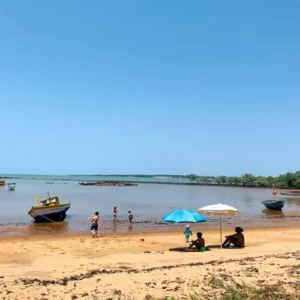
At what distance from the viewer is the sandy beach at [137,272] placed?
26.9 feet

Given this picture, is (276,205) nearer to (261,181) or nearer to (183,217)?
(183,217)

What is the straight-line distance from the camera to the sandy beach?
8195 mm

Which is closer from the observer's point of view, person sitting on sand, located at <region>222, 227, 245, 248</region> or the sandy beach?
the sandy beach

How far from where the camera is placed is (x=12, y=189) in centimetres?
8262

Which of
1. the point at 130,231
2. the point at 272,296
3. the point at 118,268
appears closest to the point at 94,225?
the point at 130,231

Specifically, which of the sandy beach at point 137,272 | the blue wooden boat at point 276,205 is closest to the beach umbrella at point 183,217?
the sandy beach at point 137,272

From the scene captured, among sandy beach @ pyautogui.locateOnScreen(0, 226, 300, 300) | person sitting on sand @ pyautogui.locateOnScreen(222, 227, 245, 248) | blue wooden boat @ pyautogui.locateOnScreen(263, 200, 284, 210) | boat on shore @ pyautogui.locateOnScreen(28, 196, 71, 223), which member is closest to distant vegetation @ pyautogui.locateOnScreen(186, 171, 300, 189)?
blue wooden boat @ pyautogui.locateOnScreen(263, 200, 284, 210)

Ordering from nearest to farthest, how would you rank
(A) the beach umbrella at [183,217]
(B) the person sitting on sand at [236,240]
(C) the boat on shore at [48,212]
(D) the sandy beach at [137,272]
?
(D) the sandy beach at [137,272] → (A) the beach umbrella at [183,217] → (B) the person sitting on sand at [236,240] → (C) the boat on shore at [48,212]

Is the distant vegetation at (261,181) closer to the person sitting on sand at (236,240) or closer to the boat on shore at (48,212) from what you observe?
the boat on shore at (48,212)

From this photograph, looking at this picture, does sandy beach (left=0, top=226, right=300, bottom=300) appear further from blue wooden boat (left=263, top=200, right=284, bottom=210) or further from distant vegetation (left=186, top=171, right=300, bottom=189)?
distant vegetation (left=186, top=171, right=300, bottom=189)

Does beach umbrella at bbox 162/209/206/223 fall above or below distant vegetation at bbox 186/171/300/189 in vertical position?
below

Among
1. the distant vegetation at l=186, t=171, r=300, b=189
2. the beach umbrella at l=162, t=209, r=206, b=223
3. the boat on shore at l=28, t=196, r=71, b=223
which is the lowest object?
the boat on shore at l=28, t=196, r=71, b=223

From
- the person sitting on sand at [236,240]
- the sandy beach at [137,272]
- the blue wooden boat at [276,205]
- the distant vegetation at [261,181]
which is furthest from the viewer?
the distant vegetation at [261,181]

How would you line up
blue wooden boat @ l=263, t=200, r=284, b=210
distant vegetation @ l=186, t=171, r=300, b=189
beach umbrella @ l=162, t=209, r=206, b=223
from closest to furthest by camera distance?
1. beach umbrella @ l=162, t=209, r=206, b=223
2. blue wooden boat @ l=263, t=200, r=284, b=210
3. distant vegetation @ l=186, t=171, r=300, b=189
